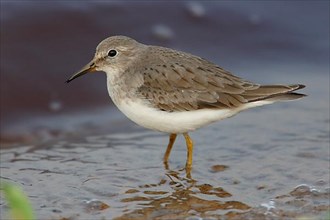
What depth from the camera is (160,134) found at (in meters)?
8.83

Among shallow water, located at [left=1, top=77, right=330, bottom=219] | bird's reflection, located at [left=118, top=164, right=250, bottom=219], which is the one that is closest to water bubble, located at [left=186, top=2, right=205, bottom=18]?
shallow water, located at [left=1, top=77, right=330, bottom=219]

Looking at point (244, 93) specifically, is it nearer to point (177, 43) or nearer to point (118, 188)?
point (118, 188)

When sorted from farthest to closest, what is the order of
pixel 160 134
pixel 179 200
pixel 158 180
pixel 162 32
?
pixel 162 32 < pixel 160 134 < pixel 158 180 < pixel 179 200

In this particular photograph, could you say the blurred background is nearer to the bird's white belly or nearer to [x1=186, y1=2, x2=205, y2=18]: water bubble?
[x1=186, y1=2, x2=205, y2=18]: water bubble

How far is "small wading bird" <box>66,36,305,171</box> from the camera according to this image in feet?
23.2

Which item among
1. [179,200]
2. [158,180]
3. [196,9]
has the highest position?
[196,9]

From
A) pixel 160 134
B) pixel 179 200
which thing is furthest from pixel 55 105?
pixel 179 200

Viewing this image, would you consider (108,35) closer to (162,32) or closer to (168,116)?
(162,32)

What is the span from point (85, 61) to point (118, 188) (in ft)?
10.6

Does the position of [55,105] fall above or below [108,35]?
below

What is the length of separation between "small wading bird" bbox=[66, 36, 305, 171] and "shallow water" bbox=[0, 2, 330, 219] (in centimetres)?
60

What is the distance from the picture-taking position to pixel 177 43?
10477 millimetres

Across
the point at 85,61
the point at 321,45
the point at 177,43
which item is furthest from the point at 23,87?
the point at 321,45

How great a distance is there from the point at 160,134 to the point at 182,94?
1.76 meters
